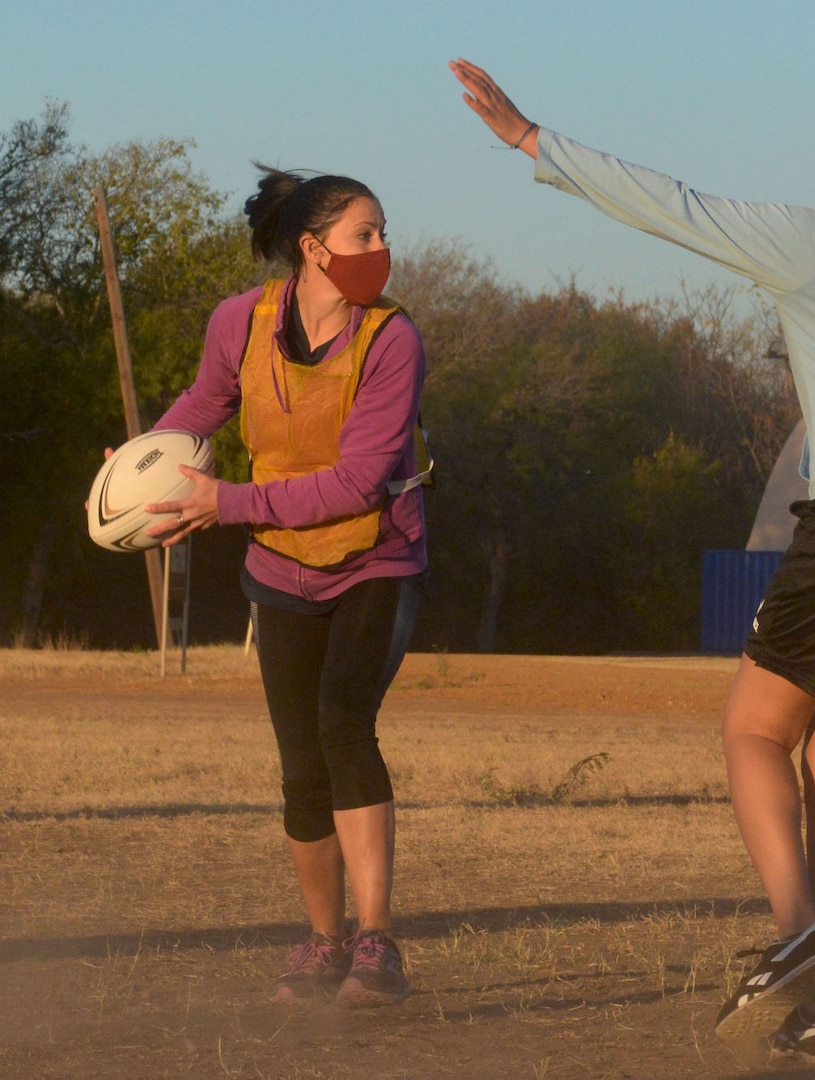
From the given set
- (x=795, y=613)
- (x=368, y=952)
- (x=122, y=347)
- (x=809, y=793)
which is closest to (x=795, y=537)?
(x=795, y=613)

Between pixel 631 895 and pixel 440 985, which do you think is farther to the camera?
pixel 631 895

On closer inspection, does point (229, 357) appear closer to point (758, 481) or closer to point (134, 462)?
point (134, 462)

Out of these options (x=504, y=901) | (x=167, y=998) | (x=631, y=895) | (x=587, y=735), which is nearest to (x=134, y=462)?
(x=167, y=998)

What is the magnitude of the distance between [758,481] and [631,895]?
1617 inches

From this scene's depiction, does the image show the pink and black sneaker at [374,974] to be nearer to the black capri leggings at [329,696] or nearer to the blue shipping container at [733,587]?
the black capri leggings at [329,696]

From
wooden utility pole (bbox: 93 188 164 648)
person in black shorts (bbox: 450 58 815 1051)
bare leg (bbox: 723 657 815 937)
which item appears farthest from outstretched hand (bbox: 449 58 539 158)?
wooden utility pole (bbox: 93 188 164 648)

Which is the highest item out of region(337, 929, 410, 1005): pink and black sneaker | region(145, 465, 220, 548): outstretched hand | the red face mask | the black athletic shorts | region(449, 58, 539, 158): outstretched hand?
region(449, 58, 539, 158): outstretched hand

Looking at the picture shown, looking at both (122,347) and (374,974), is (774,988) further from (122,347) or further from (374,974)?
(122,347)

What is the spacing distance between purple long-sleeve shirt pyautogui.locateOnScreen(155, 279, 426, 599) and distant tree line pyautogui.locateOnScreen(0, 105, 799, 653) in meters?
25.0

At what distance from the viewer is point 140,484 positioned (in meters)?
4.15

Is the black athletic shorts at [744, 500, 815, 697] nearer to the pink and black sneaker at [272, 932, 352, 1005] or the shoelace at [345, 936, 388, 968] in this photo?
the shoelace at [345, 936, 388, 968]

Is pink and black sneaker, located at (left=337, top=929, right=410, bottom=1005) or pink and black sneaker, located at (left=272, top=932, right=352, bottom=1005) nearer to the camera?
pink and black sneaker, located at (left=337, top=929, right=410, bottom=1005)

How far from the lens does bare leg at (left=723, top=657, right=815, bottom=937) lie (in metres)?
3.41

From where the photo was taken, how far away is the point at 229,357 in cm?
411
